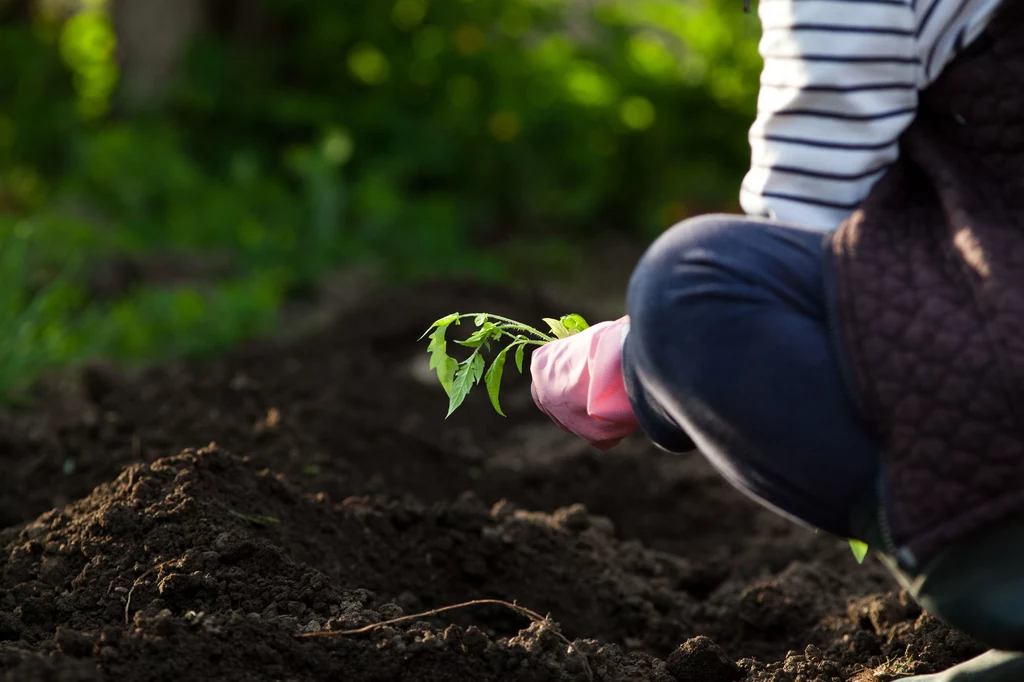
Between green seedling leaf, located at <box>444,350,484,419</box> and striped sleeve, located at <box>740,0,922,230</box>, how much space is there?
1.82 feet

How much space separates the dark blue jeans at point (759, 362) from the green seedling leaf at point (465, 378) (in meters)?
0.39

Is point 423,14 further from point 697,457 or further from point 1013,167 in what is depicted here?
point 1013,167

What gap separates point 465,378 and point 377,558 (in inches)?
24.4

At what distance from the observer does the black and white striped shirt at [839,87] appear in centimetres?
144

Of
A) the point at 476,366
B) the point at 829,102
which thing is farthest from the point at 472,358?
the point at 829,102

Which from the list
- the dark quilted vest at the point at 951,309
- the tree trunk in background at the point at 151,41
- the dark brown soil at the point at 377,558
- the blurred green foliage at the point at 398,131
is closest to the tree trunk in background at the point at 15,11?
the blurred green foliage at the point at 398,131

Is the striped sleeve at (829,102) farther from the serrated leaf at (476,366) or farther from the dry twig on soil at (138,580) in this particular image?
the dry twig on soil at (138,580)

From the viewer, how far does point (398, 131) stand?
20.4 ft

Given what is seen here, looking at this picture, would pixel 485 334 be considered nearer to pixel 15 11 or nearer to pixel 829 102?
pixel 829 102

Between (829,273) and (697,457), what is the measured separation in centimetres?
227

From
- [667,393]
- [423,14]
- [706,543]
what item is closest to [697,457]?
[706,543]

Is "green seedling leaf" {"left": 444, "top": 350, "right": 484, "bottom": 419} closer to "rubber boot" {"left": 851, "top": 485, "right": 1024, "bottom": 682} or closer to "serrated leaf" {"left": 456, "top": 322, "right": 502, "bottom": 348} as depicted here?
"serrated leaf" {"left": 456, "top": 322, "right": 502, "bottom": 348}

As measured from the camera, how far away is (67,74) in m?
6.69

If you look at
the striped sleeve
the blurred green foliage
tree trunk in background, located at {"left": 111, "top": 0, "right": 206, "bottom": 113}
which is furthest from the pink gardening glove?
tree trunk in background, located at {"left": 111, "top": 0, "right": 206, "bottom": 113}
